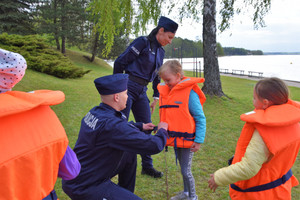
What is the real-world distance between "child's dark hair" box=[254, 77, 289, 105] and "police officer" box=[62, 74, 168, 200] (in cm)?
100

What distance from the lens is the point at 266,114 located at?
1.85 m

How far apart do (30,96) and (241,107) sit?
9800mm

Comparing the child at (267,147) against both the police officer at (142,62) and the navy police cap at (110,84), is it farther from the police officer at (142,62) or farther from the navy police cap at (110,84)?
the police officer at (142,62)

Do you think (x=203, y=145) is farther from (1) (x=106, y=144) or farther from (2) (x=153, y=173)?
(1) (x=106, y=144)

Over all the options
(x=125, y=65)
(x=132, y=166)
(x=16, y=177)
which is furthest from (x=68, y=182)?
(x=125, y=65)

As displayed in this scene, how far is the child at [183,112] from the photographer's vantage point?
3.04 meters

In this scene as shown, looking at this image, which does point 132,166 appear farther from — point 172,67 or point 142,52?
point 142,52

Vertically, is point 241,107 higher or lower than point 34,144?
lower

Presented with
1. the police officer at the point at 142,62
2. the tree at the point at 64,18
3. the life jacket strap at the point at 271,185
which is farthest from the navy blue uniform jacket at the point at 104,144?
the tree at the point at 64,18

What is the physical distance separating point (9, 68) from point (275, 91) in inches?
76.7

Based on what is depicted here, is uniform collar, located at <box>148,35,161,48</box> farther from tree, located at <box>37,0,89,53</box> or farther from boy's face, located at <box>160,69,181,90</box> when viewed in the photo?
tree, located at <box>37,0,89,53</box>

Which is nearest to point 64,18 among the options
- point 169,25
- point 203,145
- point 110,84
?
point 203,145

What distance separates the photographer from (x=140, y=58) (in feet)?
12.9

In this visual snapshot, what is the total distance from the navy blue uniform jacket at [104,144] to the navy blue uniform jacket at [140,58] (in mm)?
1738
